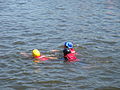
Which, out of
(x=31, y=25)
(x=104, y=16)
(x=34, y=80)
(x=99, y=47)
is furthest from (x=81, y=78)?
(x=104, y=16)

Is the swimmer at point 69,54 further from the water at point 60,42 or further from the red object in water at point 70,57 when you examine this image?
the water at point 60,42

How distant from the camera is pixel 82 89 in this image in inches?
314

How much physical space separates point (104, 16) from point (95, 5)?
331 cm

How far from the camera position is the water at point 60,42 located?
8461 millimetres

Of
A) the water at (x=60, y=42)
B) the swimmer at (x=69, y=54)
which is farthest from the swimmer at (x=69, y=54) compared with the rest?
the water at (x=60, y=42)

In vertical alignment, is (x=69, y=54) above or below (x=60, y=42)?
below

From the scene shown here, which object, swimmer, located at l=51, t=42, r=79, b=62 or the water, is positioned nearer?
the water

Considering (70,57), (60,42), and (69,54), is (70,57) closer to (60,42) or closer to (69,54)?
(69,54)

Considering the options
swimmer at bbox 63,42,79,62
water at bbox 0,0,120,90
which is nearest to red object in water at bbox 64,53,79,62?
swimmer at bbox 63,42,79,62

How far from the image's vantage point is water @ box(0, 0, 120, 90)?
846 centimetres

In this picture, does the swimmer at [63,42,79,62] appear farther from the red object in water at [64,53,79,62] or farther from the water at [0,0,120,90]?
the water at [0,0,120,90]

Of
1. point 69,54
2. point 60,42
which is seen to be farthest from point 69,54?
point 60,42

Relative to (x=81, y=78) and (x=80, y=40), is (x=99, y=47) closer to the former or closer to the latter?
(x=80, y=40)

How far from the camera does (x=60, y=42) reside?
11.8 meters
